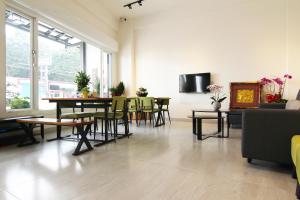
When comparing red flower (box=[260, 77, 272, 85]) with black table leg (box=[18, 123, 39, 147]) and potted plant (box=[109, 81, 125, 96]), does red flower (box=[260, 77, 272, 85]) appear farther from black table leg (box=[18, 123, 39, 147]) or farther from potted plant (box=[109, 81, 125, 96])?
black table leg (box=[18, 123, 39, 147])

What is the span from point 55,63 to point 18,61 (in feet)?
3.82

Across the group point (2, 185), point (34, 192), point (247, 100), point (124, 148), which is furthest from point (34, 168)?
point (247, 100)

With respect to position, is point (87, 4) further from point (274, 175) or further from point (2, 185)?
point (274, 175)

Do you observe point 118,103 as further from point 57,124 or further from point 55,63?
point 55,63

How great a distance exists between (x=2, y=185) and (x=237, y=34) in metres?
6.47

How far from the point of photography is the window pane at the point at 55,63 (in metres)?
4.90

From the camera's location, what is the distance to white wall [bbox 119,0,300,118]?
5.75 m

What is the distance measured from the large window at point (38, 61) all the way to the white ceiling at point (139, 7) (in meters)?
1.52

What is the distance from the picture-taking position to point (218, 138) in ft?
13.0

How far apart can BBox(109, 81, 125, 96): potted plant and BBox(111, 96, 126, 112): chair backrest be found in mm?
3433

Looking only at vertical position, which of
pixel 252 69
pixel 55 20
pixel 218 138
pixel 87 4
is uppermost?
pixel 87 4

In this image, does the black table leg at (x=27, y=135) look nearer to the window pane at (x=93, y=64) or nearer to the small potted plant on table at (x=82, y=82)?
the small potted plant on table at (x=82, y=82)

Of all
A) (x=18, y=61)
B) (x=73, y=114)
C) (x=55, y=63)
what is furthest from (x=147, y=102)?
(x=18, y=61)

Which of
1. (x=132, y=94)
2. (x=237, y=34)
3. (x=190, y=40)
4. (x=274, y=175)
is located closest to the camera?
(x=274, y=175)
